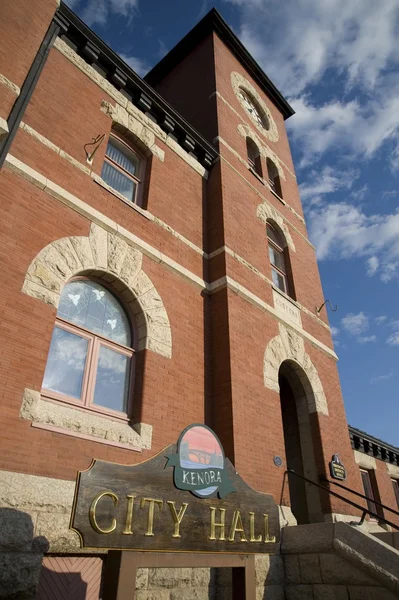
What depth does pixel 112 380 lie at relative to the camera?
6551mm

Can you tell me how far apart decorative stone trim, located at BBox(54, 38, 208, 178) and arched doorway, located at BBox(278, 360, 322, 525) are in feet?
19.6

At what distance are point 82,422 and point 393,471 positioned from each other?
575 inches

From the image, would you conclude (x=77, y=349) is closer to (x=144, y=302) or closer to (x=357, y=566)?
(x=144, y=302)

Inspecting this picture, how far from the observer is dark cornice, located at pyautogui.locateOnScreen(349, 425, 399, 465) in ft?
48.2

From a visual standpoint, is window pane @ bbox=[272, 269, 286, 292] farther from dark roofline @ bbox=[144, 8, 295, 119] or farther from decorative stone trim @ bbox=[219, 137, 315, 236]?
dark roofline @ bbox=[144, 8, 295, 119]

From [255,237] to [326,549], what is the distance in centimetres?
708

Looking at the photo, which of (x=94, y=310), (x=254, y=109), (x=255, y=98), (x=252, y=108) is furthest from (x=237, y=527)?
A: (x=255, y=98)

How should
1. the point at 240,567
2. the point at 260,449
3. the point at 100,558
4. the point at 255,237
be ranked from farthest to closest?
the point at 255,237
the point at 260,449
the point at 100,558
the point at 240,567

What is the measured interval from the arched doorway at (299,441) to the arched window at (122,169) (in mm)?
5290

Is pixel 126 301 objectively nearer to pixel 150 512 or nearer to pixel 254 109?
pixel 150 512

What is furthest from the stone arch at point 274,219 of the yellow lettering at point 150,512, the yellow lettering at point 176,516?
the yellow lettering at point 150,512

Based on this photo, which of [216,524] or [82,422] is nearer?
[216,524]

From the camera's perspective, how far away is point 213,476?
14.0 feet

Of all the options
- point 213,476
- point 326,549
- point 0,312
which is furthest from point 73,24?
point 326,549
